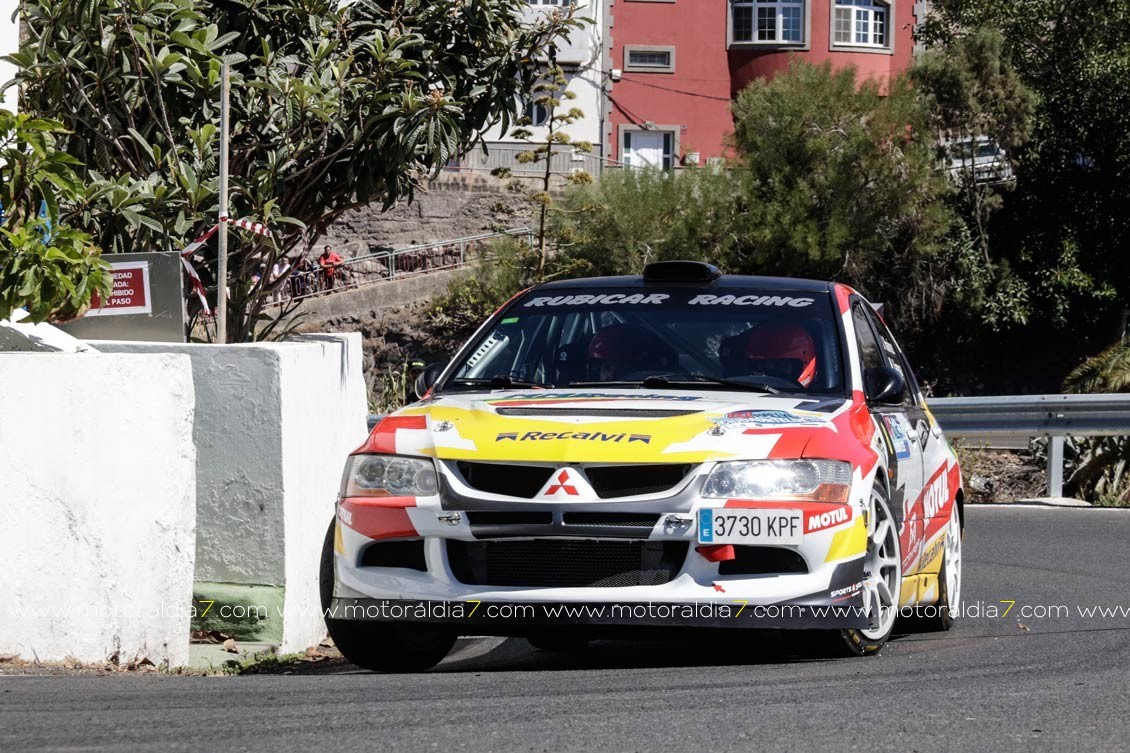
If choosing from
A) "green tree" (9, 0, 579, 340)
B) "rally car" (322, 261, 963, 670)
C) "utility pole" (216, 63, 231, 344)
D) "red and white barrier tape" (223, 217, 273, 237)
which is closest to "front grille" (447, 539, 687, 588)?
"rally car" (322, 261, 963, 670)

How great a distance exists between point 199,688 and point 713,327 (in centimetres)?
265

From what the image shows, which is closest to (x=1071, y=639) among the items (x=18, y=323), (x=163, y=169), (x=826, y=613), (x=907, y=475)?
(x=907, y=475)

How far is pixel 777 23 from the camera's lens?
51.8 metres

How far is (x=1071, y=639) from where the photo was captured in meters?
7.11

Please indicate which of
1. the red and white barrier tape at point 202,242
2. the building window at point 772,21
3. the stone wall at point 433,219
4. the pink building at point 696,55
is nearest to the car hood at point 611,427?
the red and white barrier tape at point 202,242

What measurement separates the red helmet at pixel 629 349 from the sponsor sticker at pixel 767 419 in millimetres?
956

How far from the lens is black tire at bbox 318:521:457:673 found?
6277 millimetres

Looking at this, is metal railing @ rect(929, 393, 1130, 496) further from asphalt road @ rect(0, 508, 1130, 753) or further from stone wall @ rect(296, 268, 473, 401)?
stone wall @ rect(296, 268, 473, 401)

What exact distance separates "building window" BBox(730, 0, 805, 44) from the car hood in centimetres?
4664

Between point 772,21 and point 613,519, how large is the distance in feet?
157

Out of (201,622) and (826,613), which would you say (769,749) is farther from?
(201,622)

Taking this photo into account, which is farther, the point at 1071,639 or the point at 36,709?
the point at 1071,639

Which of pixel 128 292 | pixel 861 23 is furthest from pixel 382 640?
pixel 861 23

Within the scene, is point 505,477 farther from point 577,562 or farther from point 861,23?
point 861,23
